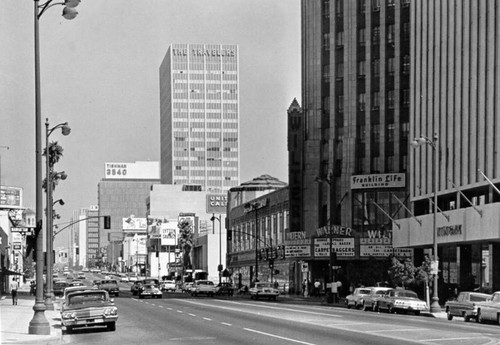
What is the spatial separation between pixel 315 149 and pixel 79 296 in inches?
2914

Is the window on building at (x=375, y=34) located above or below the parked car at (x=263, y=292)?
above

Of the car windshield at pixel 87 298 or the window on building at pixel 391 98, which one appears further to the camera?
the window on building at pixel 391 98

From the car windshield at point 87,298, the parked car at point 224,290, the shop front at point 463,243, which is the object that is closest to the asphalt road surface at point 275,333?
the car windshield at point 87,298

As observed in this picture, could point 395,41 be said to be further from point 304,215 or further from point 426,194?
point 426,194

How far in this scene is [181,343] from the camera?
96.7 feet

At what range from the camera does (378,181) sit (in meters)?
103

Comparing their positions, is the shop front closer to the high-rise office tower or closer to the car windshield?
the high-rise office tower

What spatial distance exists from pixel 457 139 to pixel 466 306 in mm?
26082

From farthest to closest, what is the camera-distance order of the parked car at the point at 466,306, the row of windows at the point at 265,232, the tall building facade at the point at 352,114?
1. the row of windows at the point at 265,232
2. the tall building facade at the point at 352,114
3. the parked car at the point at 466,306

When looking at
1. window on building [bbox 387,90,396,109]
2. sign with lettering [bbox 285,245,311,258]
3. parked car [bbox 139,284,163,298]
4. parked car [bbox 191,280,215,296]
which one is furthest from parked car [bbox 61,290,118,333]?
window on building [bbox 387,90,396,109]

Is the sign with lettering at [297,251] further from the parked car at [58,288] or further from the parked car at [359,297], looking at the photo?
the parked car at [359,297]

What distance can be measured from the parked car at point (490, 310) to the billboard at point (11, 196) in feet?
329

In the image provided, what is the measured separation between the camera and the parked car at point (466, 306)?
47.0m

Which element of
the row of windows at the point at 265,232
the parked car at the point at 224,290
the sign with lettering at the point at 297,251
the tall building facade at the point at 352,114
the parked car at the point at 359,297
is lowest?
the parked car at the point at 224,290
